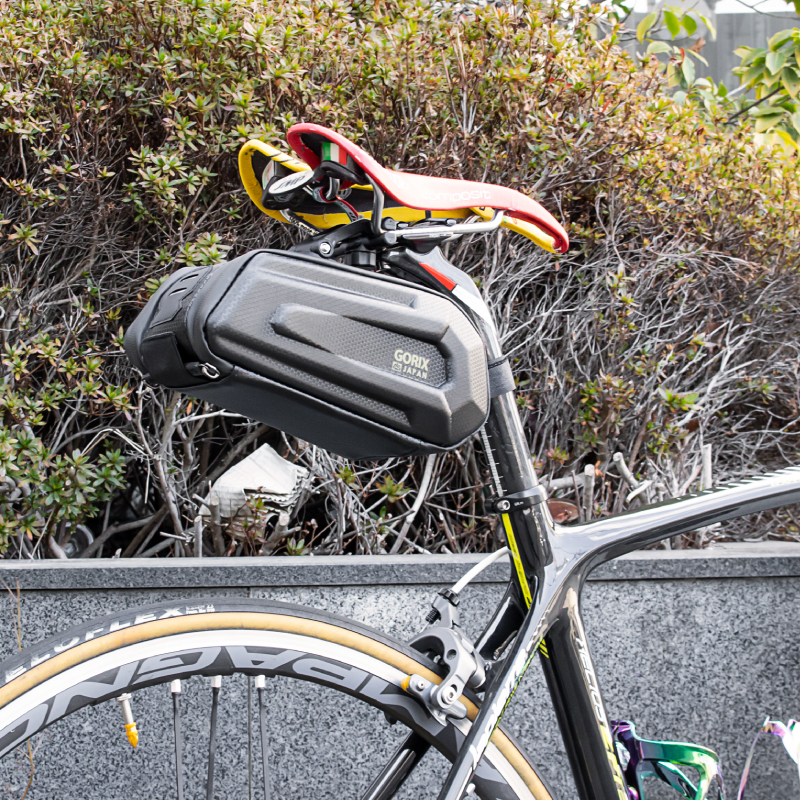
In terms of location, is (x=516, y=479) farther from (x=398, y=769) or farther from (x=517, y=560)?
(x=398, y=769)

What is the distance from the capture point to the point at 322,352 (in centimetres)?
75

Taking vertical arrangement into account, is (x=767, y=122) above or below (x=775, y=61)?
below

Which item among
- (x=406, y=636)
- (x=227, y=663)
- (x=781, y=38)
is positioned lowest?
(x=406, y=636)

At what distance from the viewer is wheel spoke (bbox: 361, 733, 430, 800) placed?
98 cm

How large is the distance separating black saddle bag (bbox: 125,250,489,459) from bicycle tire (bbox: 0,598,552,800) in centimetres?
27

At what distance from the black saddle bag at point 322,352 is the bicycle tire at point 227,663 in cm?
27

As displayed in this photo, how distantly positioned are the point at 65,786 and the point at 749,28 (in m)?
8.07

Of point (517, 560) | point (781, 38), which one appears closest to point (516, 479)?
point (517, 560)

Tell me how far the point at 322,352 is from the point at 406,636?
4.18 feet

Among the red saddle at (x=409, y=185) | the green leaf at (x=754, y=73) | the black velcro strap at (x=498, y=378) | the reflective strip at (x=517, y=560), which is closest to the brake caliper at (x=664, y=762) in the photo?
the reflective strip at (x=517, y=560)

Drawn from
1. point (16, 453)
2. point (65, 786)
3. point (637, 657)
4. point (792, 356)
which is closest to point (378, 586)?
point (637, 657)

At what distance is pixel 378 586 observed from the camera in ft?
5.91

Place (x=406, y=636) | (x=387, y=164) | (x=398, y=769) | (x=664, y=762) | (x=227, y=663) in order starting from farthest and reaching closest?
(x=387, y=164) < (x=406, y=636) < (x=664, y=762) < (x=398, y=769) < (x=227, y=663)

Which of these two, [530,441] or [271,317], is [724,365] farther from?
[271,317]
